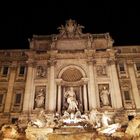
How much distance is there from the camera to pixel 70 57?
32562 mm

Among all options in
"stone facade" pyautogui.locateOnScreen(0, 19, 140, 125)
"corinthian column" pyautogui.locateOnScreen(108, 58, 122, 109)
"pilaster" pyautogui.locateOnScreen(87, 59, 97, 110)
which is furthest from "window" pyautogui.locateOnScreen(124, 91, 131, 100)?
"pilaster" pyautogui.locateOnScreen(87, 59, 97, 110)

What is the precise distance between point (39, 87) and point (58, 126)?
287 inches

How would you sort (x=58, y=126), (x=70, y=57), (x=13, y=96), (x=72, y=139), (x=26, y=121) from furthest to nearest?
(x=70, y=57), (x=13, y=96), (x=26, y=121), (x=58, y=126), (x=72, y=139)

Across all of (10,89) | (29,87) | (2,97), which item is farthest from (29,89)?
(2,97)

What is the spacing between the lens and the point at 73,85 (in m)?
31.8

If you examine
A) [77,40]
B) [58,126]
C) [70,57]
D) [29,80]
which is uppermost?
[77,40]

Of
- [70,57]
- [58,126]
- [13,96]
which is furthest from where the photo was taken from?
[70,57]

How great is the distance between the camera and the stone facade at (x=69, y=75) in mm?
29031

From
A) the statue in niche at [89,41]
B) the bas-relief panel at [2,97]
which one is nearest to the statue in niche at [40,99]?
the bas-relief panel at [2,97]

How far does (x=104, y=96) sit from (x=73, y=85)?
14.1 ft

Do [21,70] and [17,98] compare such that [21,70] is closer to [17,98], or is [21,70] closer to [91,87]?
[17,98]

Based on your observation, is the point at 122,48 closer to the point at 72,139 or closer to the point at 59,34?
the point at 59,34

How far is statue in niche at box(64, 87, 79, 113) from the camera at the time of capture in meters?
28.1

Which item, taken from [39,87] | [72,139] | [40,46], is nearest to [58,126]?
[72,139]
